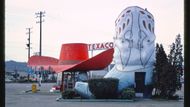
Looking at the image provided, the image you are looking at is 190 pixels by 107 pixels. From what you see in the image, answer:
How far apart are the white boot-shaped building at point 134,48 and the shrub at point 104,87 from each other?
2.10 m

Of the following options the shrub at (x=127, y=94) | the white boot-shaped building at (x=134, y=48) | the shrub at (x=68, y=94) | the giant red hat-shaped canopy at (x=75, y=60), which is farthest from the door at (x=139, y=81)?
the giant red hat-shaped canopy at (x=75, y=60)

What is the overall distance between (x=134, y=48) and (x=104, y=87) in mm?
4889

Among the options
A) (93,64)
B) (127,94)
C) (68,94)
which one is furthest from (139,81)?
(93,64)

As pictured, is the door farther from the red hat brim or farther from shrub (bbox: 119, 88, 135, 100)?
the red hat brim

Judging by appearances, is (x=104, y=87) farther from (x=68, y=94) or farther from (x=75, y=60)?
(x=75, y=60)

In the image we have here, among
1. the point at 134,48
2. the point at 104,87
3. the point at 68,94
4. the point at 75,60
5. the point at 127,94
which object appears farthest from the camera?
the point at 75,60

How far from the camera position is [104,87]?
25.2 m

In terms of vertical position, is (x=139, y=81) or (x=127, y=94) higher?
(x=139, y=81)

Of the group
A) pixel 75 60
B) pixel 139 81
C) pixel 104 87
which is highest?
pixel 75 60

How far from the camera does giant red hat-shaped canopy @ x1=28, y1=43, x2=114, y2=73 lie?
33656mm

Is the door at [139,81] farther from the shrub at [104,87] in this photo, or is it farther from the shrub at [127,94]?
the shrub at [104,87]

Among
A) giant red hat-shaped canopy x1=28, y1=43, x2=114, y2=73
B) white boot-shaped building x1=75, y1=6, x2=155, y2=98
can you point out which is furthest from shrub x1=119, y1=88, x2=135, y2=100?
giant red hat-shaped canopy x1=28, y1=43, x2=114, y2=73

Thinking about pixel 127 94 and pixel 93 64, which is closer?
pixel 127 94

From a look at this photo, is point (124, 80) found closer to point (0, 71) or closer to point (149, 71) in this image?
point (149, 71)
